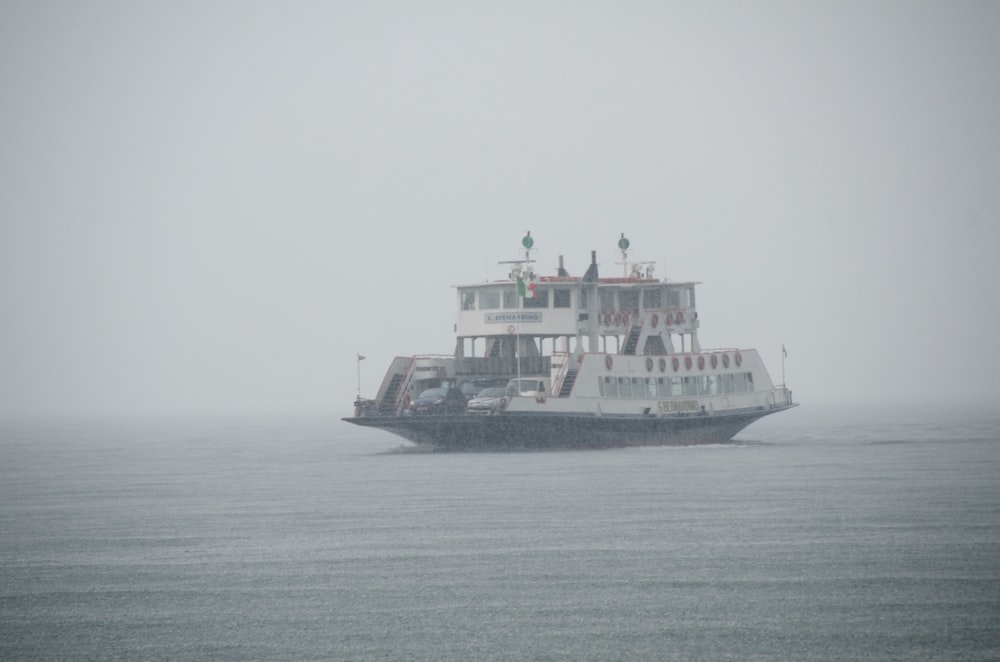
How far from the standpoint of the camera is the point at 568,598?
23750 mm

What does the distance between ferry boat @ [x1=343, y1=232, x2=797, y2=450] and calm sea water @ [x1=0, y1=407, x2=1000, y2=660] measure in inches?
175

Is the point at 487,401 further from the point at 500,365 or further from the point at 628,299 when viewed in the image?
the point at 628,299

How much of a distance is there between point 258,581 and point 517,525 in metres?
9.01

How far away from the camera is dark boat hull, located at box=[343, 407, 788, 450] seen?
2116 inches

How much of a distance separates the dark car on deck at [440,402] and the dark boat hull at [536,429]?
0.89 metres

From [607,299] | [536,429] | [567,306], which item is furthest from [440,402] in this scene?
[607,299]

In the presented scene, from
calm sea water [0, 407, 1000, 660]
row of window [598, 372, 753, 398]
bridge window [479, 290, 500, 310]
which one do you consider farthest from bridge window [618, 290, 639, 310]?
calm sea water [0, 407, 1000, 660]

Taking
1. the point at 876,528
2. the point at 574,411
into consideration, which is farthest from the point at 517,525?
the point at 574,411

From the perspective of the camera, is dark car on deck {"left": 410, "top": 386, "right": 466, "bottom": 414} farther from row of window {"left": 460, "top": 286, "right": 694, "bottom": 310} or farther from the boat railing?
row of window {"left": 460, "top": 286, "right": 694, "bottom": 310}

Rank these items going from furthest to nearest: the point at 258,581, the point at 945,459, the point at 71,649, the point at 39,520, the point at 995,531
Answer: the point at 945,459 → the point at 39,520 → the point at 995,531 → the point at 258,581 → the point at 71,649

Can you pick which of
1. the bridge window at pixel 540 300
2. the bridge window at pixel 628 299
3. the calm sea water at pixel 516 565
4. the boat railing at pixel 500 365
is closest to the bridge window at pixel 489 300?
the bridge window at pixel 540 300

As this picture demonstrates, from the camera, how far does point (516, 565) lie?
89.5ft

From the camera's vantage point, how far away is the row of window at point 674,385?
5703cm

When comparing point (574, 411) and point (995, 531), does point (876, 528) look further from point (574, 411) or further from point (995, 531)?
point (574, 411)
